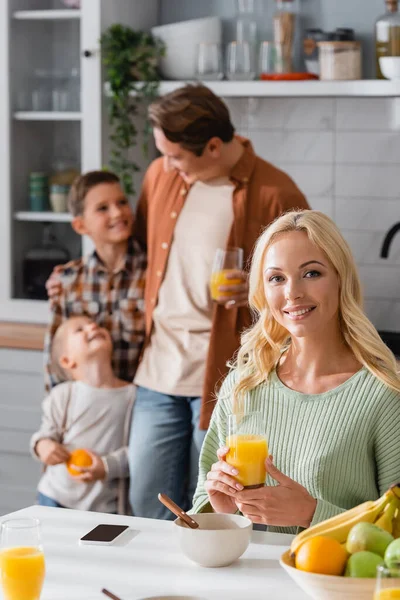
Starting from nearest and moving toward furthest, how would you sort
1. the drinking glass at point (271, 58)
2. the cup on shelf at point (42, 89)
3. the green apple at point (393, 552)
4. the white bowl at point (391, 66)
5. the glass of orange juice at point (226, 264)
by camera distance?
the green apple at point (393, 552) < the glass of orange juice at point (226, 264) < the white bowl at point (391, 66) < the drinking glass at point (271, 58) < the cup on shelf at point (42, 89)

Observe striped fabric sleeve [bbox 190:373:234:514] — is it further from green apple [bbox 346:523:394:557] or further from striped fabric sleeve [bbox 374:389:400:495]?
green apple [bbox 346:523:394:557]

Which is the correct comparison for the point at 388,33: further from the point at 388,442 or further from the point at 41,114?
the point at 388,442

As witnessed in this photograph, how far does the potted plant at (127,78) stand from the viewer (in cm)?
365

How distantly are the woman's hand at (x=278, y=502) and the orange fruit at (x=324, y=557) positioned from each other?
394 mm

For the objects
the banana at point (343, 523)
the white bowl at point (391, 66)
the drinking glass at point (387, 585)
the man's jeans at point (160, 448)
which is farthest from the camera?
the white bowl at point (391, 66)

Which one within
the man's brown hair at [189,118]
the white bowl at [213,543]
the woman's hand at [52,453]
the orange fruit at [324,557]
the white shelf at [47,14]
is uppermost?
the white shelf at [47,14]

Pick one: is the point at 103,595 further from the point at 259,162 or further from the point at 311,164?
the point at 311,164

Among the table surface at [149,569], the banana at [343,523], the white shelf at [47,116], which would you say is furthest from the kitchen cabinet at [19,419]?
the banana at [343,523]

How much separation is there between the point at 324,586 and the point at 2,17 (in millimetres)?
2934

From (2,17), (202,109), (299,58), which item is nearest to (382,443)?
(202,109)

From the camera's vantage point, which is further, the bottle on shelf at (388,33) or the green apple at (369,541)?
the bottle on shelf at (388,33)

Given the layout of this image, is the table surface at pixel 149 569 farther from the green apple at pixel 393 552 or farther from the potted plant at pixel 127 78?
the potted plant at pixel 127 78

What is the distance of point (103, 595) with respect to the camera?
1.62 metres

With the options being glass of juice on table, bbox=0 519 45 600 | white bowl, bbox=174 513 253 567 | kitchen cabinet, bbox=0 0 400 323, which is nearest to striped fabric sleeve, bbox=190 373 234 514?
white bowl, bbox=174 513 253 567
